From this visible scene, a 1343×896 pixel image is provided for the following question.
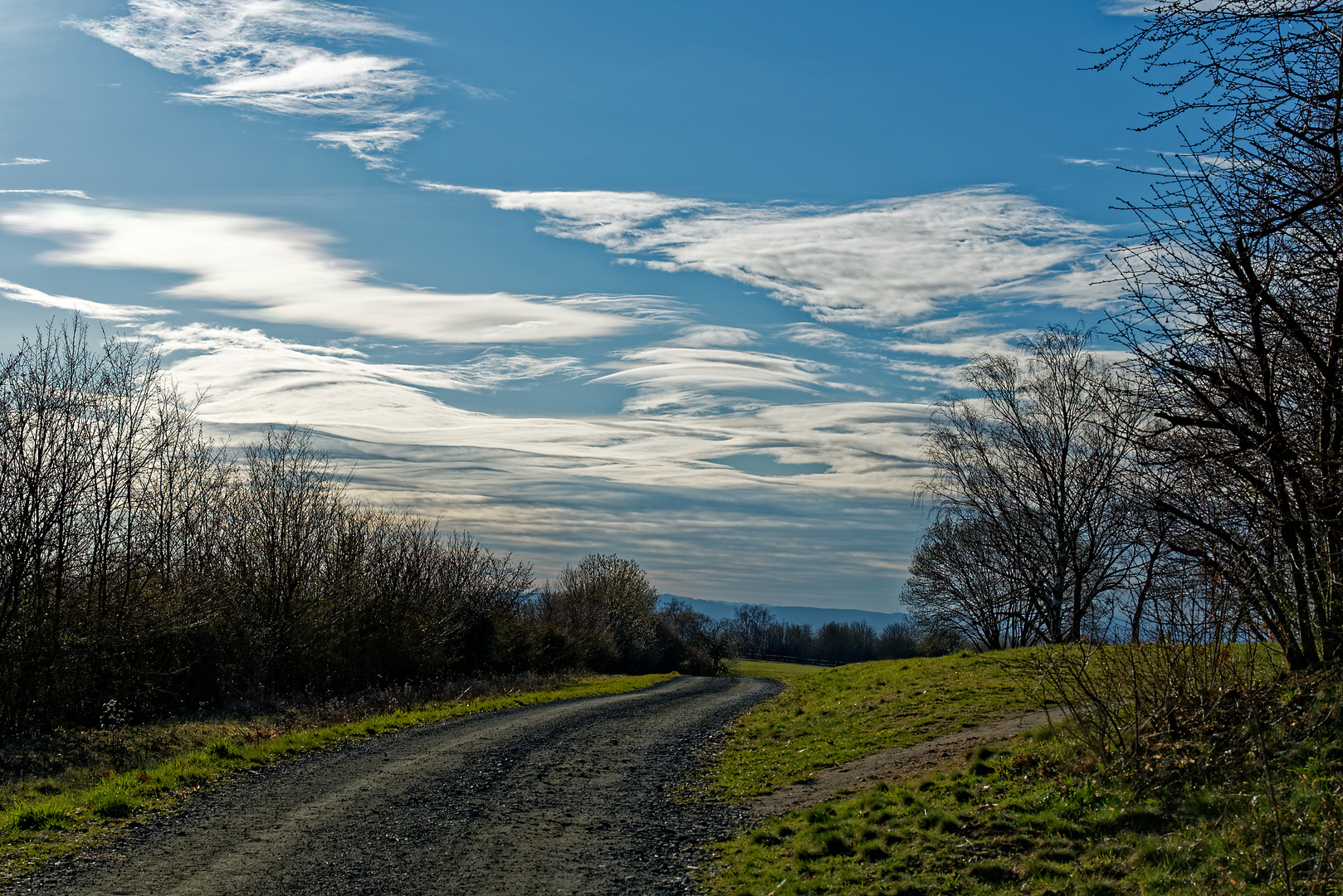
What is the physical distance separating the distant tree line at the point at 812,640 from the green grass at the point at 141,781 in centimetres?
5736

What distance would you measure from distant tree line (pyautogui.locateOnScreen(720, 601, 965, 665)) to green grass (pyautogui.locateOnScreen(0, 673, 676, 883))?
57.4 metres

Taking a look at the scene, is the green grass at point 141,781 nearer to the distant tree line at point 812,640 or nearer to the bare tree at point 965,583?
the bare tree at point 965,583

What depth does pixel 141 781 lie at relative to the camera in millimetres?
11305

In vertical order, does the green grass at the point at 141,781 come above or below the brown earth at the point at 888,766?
below

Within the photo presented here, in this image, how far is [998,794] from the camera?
862cm

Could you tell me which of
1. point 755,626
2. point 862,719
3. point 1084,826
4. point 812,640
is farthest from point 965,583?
point 755,626

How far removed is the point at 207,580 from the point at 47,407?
9412 mm

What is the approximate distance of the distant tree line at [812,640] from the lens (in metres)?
90.2

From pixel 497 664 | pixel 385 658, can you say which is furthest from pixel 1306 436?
pixel 497 664

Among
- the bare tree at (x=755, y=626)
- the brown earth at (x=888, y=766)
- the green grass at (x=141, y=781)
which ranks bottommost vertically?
the bare tree at (x=755, y=626)

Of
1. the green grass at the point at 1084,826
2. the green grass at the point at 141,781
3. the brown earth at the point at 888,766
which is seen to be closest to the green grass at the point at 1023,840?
the green grass at the point at 1084,826

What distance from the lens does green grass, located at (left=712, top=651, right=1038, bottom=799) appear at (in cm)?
1352

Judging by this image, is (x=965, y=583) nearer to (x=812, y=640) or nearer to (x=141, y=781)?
(x=141, y=781)

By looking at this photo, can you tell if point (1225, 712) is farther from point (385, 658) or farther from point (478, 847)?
point (385, 658)
